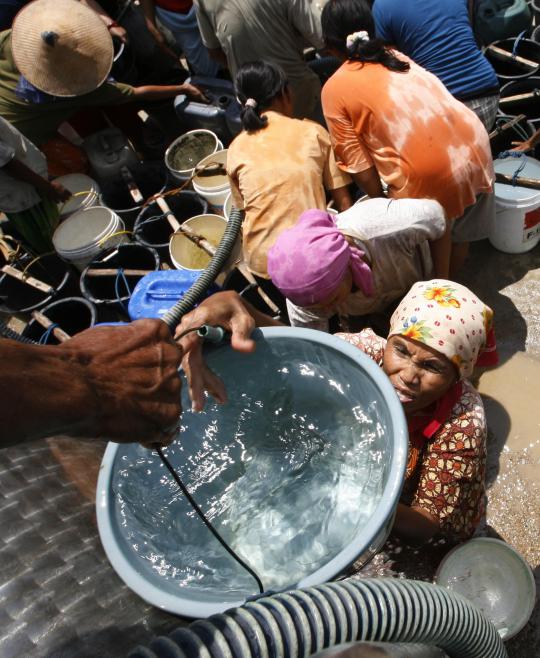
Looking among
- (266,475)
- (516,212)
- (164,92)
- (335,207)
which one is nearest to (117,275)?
(335,207)

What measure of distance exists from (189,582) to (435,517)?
120cm

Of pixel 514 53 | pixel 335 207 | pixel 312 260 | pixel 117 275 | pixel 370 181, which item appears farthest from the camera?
pixel 514 53

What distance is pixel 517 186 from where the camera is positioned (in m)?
3.85

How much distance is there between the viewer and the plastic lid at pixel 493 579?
251 cm

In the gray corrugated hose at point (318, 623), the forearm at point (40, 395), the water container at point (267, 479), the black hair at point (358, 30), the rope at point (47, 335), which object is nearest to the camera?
the gray corrugated hose at point (318, 623)

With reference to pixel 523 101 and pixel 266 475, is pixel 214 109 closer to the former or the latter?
pixel 523 101

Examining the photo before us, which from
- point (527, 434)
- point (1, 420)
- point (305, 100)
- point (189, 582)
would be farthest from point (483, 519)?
point (305, 100)

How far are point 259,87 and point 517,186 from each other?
6.38ft

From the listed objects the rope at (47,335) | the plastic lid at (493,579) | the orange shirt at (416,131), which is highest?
the orange shirt at (416,131)

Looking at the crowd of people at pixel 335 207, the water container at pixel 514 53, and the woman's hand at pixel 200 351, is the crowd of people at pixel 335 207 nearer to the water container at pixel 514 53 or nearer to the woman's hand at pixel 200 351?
the woman's hand at pixel 200 351

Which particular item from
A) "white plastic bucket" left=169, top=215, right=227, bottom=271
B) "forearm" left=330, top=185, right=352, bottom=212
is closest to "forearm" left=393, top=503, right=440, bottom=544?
"forearm" left=330, top=185, right=352, bottom=212

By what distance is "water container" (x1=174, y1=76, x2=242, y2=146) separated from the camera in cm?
543

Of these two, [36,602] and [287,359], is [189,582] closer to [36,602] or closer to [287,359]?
[36,602]

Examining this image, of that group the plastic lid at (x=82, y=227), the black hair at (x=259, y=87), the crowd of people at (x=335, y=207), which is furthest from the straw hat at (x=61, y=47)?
the black hair at (x=259, y=87)
